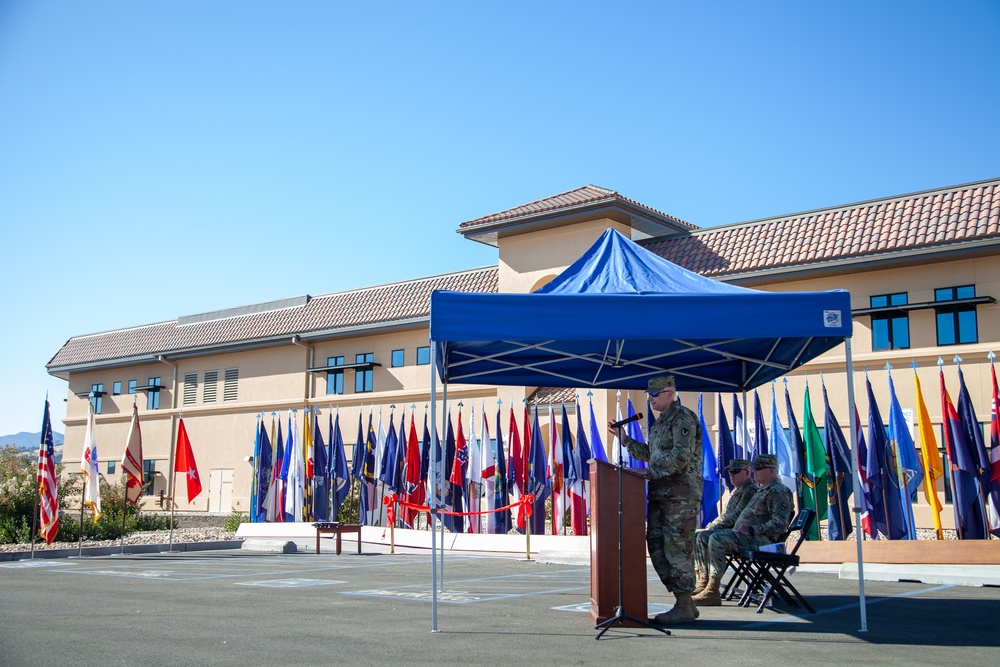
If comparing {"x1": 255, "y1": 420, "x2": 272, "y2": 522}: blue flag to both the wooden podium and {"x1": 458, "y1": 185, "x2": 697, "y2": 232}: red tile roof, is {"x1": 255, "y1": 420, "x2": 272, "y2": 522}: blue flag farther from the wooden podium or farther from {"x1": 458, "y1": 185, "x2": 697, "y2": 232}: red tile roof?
the wooden podium

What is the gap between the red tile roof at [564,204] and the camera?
3011 cm

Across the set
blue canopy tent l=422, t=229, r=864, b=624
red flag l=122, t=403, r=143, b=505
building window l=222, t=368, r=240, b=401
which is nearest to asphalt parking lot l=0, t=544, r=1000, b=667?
blue canopy tent l=422, t=229, r=864, b=624

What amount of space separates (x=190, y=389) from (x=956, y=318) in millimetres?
34721

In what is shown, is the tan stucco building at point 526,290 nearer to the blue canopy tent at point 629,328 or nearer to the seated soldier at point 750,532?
the blue canopy tent at point 629,328

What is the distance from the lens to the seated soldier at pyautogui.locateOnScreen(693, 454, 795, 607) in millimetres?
9609

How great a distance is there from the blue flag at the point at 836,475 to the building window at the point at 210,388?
1258 inches

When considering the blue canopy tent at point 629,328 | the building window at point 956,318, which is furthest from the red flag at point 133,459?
the building window at point 956,318

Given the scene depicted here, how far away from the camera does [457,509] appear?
2711 centimetres

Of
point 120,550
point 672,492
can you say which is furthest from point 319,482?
point 672,492

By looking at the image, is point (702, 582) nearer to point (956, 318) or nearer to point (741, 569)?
point (741, 569)

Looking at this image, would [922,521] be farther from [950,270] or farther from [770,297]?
[770,297]

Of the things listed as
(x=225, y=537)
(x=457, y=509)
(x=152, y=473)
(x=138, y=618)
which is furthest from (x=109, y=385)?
(x=138, y=618)

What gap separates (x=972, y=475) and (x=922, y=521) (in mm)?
5997

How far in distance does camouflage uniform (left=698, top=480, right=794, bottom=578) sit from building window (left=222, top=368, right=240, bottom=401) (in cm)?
3689
